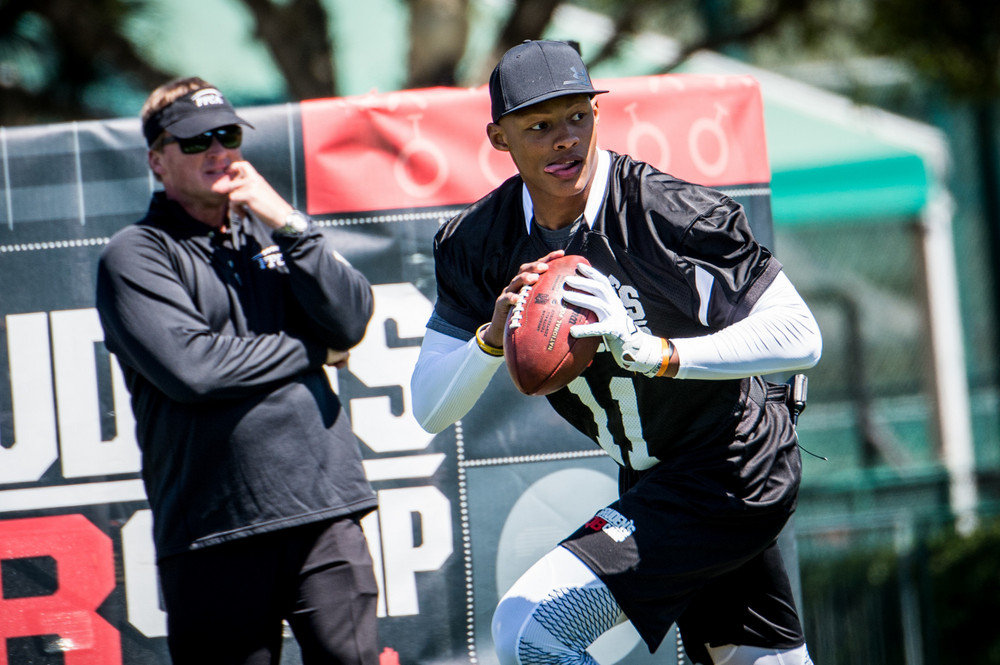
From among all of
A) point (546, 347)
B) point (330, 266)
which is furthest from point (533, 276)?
point (330, 266)

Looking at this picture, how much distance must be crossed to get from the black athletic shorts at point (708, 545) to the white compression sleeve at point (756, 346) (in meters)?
0.33

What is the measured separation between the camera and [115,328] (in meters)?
3.10

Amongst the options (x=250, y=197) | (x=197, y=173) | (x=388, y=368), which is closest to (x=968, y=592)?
(x=388, y=368)

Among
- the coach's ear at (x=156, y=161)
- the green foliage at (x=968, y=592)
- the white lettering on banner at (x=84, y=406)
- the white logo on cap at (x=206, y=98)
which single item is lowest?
the green foliage at (x=968, y=592)

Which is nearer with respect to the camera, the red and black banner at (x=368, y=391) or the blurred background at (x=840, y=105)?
the red and black banner at (x=368, y=391)

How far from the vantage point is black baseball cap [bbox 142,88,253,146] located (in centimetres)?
324

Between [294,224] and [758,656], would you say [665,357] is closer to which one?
[758,656]

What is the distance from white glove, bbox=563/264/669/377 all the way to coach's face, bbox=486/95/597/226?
295mm

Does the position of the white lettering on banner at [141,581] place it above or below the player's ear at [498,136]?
below

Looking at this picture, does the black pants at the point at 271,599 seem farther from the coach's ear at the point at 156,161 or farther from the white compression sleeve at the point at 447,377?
the coach's ear at the point at 156,161

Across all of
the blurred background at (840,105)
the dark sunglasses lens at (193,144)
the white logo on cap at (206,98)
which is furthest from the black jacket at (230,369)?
the blurred background at (840,105)

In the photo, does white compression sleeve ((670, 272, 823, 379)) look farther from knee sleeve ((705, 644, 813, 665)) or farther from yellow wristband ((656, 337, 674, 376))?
knee sleeve ((705, 644, 813, 665))

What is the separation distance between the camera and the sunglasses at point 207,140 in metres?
3.26

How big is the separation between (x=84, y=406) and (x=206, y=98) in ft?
4.35
